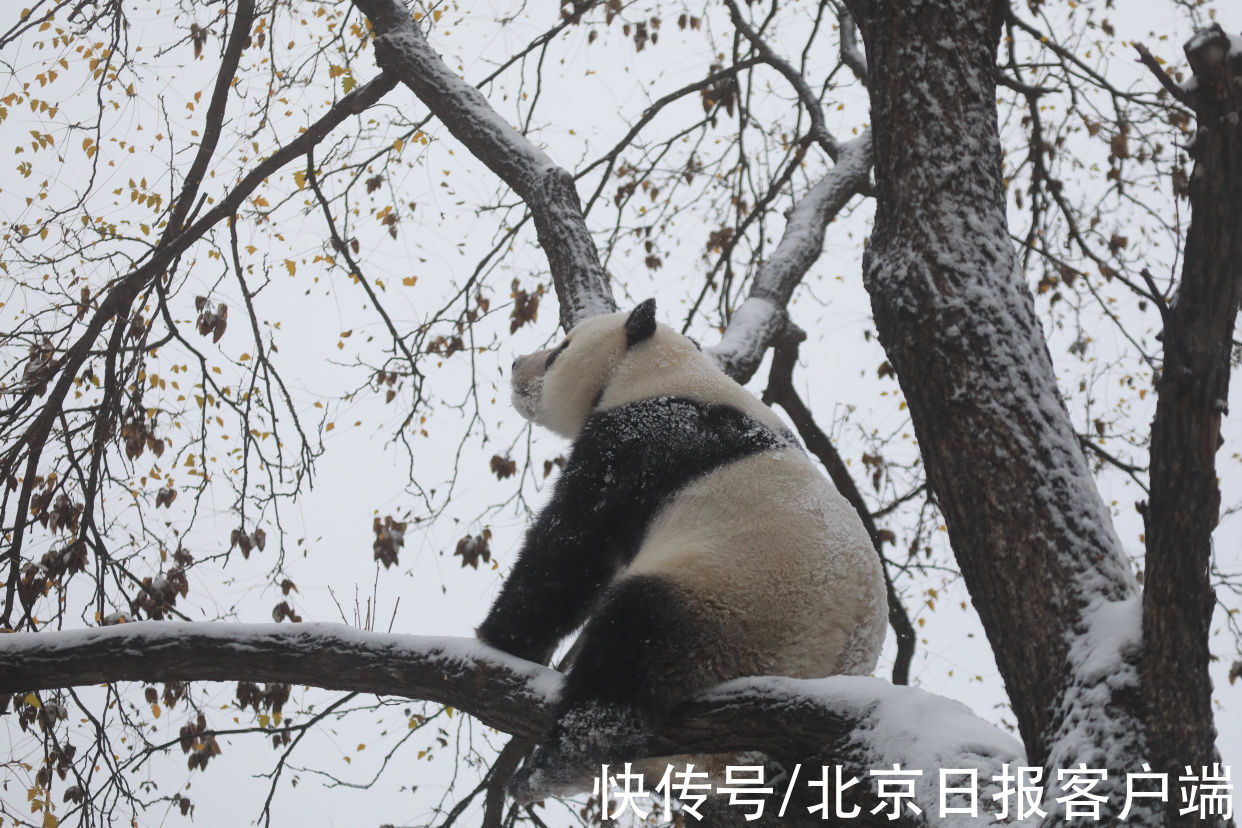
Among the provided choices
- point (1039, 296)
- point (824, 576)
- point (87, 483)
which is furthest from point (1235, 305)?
point (1039, 296)

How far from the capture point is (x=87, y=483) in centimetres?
482

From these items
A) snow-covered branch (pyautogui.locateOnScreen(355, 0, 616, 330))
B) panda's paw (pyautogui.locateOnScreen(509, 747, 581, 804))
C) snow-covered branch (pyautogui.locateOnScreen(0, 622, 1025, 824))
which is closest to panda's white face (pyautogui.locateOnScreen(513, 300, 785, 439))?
snow-covered branch (pyautogui.locateOnScreen(355, 0, 616, 330))

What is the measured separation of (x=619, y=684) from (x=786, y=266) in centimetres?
294

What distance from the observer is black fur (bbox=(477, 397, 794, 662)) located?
9.74ft

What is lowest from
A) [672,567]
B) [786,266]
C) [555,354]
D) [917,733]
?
[917,733]

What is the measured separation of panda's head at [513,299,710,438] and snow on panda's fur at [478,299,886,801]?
12 millimetres

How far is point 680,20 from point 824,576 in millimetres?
5798

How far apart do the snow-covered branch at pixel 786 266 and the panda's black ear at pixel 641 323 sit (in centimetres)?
63

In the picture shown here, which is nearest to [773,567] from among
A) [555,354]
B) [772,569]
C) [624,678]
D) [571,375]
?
[772,569]

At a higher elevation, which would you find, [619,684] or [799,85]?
[799,85]

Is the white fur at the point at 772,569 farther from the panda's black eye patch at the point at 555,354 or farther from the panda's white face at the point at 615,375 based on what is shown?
the panda's black eye patch at the point at 555,354

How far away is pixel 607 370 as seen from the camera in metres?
3.68

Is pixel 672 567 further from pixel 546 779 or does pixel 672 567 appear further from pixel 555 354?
pixel 555 354

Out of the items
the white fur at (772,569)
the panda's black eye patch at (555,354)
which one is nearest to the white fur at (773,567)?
the white fur at (772,569)
